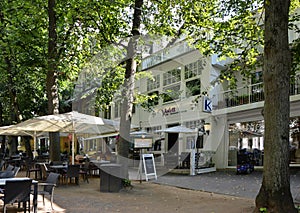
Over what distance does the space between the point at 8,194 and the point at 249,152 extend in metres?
14.3

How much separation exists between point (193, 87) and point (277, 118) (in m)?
13.8

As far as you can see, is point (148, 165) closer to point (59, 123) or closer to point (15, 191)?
point (59, 123)

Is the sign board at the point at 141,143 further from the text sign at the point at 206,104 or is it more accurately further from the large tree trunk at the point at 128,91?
the text sign at the point at 206,104

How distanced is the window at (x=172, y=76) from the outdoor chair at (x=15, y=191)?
16226mm

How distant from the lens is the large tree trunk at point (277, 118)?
612 centimetres

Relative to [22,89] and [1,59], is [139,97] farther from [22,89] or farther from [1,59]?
[22,89]

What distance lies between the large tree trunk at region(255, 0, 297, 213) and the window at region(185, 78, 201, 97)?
13.1 meters

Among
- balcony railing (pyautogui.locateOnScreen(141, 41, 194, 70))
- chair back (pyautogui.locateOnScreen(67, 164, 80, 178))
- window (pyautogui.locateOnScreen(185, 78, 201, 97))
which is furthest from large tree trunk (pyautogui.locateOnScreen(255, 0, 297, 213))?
window (pyautogui.locateOnScreen(185, 78, 201, 97))

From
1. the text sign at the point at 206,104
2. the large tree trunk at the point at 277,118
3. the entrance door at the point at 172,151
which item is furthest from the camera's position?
the entrance door at the point at 172,151

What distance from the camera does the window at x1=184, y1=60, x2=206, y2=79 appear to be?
1933 cm

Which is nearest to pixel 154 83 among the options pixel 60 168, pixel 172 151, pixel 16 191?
pixel 172 151

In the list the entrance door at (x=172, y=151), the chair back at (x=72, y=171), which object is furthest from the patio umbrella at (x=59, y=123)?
the entrance door at (x=172, y=151)

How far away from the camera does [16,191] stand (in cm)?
595

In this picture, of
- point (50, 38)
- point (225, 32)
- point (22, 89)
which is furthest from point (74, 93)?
point (225, 32)
